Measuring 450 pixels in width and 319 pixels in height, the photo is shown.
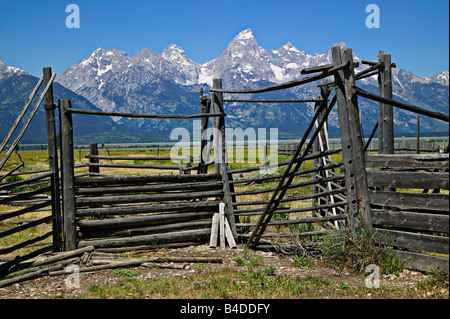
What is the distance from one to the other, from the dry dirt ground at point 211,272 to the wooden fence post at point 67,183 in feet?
3.53

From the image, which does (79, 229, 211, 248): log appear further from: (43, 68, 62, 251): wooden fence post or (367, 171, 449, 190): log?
(367, 171, 449, 190): log

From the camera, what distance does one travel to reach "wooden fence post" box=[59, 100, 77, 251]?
7.93 meters

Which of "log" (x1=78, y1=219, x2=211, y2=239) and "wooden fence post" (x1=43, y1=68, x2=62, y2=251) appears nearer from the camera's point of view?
"wooden fence post" (x1=43, y1=68, x2=62, y2=251)

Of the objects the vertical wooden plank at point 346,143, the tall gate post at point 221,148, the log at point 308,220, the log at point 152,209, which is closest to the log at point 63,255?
the log at point 152,209

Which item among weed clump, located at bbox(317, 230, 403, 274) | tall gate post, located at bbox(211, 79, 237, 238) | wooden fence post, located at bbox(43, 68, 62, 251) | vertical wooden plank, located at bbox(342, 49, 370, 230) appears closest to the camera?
weed clump, located at bbox(317, 230, 403, 274)

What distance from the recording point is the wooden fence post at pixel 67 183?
793cm

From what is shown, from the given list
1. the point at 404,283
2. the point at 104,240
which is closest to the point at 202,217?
the point at 104,240

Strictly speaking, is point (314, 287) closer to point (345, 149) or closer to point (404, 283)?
point (404, 283)

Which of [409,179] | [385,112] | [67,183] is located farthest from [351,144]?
[67,183]

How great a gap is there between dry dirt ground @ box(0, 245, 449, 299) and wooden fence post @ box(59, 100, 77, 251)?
108 cm

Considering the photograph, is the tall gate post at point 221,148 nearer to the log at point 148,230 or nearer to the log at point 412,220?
the log at point 148,230

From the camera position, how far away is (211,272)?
22.2 feet

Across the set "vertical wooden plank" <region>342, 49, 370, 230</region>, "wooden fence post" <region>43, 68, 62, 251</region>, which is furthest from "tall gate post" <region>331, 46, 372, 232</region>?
"wooden fence post" <region>43, 68, 62, 251</region>

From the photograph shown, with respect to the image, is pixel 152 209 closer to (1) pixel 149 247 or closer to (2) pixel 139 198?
(2) pixel 139 198
